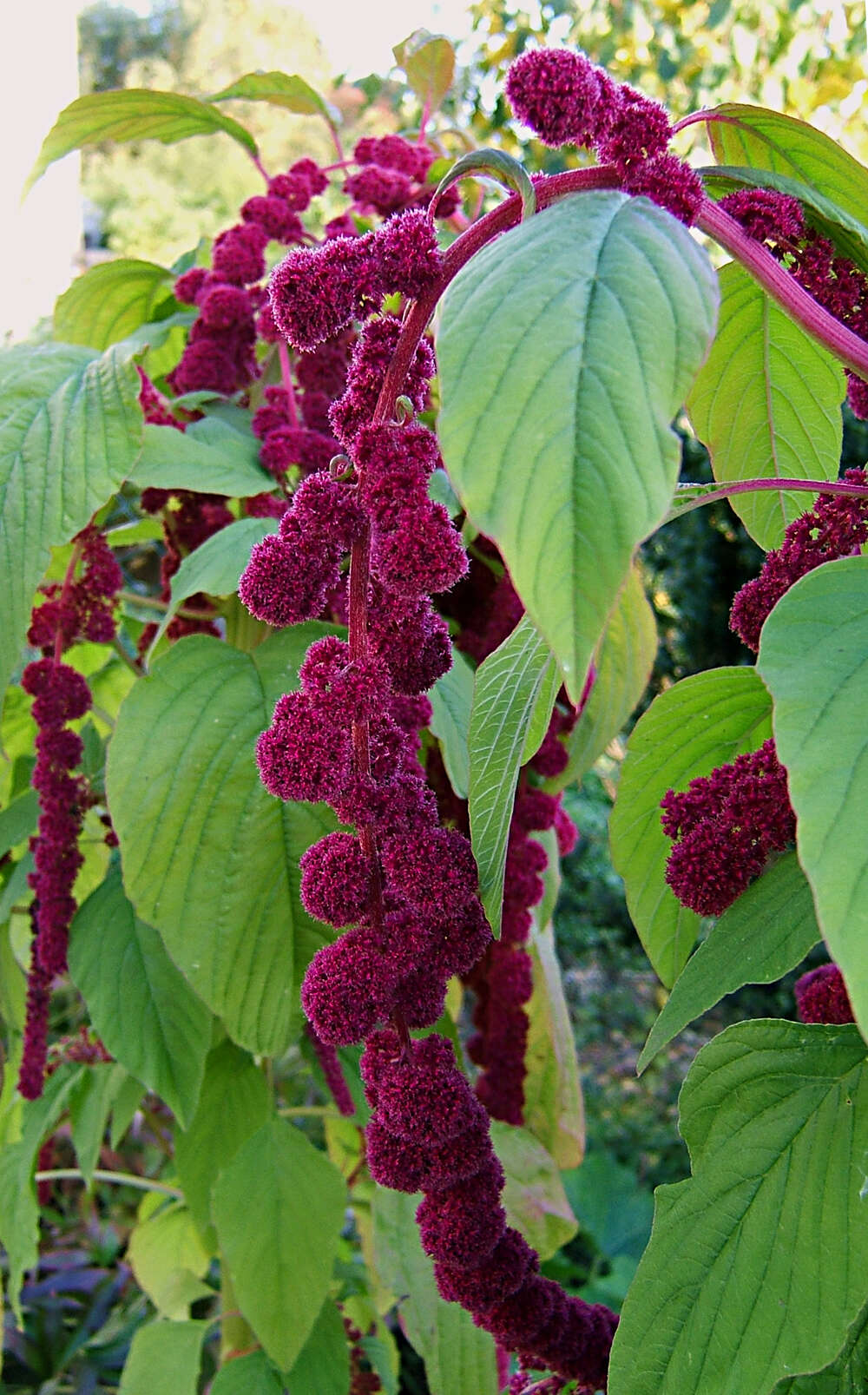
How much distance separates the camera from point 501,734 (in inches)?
18.3

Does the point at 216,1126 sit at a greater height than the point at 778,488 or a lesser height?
lesser

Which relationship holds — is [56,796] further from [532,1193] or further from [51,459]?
[532,1193]

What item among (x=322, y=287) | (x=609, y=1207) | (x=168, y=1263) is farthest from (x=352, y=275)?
(x=609, y=1207)

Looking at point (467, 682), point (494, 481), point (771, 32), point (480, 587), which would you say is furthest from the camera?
point (771, 32)

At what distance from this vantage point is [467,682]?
0.78m

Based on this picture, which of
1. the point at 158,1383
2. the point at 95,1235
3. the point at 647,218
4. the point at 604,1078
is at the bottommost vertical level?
the point at 604,1078

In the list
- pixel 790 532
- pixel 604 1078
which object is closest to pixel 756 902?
pixel 790 532

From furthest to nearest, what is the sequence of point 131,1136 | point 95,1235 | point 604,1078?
point 604,1078 < point 131,1136 < point 95,1235

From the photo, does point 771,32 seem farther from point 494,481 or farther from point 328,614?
→ point 494,481

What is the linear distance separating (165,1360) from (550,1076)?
42cm

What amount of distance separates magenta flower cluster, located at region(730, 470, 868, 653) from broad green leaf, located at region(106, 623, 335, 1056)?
1.00ft

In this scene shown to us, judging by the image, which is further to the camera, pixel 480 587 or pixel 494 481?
pixel 480 587

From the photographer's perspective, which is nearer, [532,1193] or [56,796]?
[56,796]

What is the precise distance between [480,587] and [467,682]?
185 millimetres
